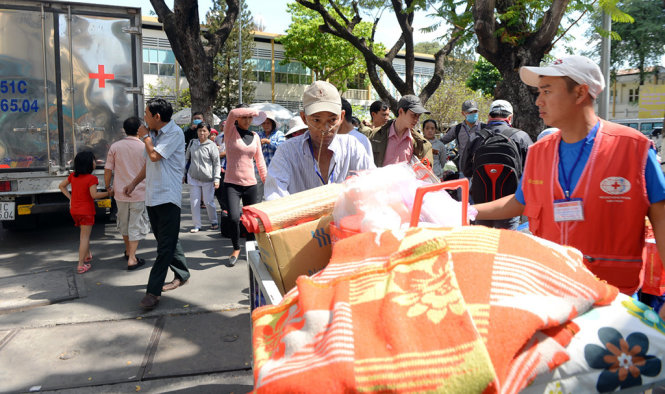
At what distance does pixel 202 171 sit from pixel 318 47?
3435 centimetres

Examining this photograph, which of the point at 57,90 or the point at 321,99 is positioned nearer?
the point at 321,99

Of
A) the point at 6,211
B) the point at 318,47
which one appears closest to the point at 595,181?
the point at 6,211

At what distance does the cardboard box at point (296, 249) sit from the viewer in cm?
206

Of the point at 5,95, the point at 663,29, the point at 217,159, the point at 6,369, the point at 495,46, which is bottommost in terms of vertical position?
the point at 6,369

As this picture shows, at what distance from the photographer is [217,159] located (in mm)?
9148

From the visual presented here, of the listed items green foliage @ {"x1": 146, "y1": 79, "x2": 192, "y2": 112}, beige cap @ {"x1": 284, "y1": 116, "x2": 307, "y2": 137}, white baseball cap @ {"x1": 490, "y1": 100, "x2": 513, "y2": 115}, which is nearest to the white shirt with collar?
white baseball cap @ {"x1": 490, "y1": 100, "x2": 513, "y2": 115}


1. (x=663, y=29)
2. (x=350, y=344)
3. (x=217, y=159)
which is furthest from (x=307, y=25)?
(x=350, y=344)

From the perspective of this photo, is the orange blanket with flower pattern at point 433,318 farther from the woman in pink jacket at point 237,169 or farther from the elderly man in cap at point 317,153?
the woman in pink jacket at point 237,169

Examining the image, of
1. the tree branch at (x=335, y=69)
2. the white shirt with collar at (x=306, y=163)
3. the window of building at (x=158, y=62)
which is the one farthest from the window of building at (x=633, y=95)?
the white shirt with collar at (x=306, y=163)

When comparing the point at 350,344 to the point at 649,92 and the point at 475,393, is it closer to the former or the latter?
the point at 475,393

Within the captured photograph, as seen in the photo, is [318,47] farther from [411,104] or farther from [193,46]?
[411,104]

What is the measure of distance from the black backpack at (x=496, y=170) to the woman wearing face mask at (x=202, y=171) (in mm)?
5534

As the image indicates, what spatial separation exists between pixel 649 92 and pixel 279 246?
156 feet

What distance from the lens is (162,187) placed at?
5.11m
